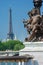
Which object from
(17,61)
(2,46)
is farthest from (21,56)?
(2,46)

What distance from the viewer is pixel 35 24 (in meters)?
24.5

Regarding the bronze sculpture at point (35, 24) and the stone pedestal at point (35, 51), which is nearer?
the stone pedestal at point (35, 51)

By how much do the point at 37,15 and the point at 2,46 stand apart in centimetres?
5641

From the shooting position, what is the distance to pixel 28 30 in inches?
982

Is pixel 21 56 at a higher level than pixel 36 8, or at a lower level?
lower

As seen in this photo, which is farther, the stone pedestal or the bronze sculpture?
the bronze sculpture

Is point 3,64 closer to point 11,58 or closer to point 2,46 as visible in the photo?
point 11,58

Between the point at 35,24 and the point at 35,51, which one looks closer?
the point at 35,51

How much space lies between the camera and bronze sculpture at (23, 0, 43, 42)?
24375mm

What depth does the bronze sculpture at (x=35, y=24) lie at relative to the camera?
80.0 feet

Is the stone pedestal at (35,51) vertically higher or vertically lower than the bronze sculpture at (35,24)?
lower

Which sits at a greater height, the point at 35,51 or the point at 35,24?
the point at 35,24

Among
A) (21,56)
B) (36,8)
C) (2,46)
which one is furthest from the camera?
(2,46)

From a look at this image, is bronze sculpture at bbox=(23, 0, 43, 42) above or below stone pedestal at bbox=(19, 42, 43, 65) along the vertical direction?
above
